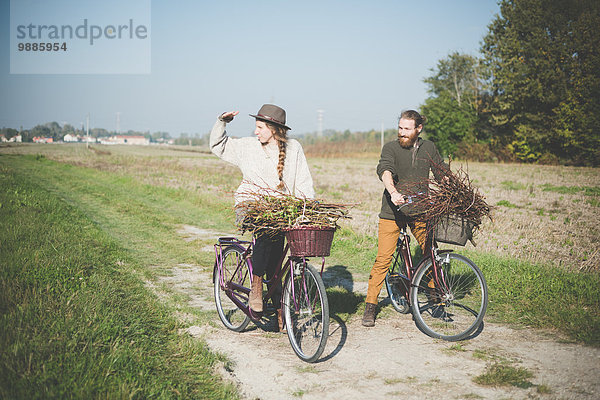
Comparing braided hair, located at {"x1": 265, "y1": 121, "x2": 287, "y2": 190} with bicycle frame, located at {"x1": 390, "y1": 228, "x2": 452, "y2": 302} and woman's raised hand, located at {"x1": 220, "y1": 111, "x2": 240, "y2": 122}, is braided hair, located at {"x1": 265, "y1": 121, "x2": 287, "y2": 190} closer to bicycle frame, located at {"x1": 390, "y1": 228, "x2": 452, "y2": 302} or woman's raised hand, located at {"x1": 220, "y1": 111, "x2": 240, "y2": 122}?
woman's raised hand, located at {"x1": 220, "y1": 111, "x2": 240, "y2": 122}

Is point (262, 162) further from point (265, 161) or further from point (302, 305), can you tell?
point (302, 305)

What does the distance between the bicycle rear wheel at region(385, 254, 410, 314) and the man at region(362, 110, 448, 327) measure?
310 millimetres

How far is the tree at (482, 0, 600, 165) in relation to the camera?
4012 centimetres

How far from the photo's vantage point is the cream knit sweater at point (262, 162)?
189 inches

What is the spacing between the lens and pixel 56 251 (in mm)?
7012

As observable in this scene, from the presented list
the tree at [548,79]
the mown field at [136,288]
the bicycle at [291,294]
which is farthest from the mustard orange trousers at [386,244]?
the tree at [548,79]

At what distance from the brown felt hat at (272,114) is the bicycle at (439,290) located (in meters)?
2.02

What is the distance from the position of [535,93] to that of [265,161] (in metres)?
45.5

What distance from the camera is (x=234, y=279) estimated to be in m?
5.54

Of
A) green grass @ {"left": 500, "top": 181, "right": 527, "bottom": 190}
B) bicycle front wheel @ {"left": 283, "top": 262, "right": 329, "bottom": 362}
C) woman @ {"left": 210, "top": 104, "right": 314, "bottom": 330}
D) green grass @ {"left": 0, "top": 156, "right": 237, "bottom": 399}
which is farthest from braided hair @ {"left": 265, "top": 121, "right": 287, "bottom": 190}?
green grass @ {"left": 500, "top": 181, "right": 527, "bottom": 190}

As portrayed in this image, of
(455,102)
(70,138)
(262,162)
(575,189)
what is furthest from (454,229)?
(70,138)

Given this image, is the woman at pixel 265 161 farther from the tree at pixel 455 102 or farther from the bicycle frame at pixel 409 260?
the tree at pixel 455 102

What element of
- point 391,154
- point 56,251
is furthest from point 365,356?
point 56,251

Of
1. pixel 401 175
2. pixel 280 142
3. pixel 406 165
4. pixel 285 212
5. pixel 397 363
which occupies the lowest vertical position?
pixel 397 363
